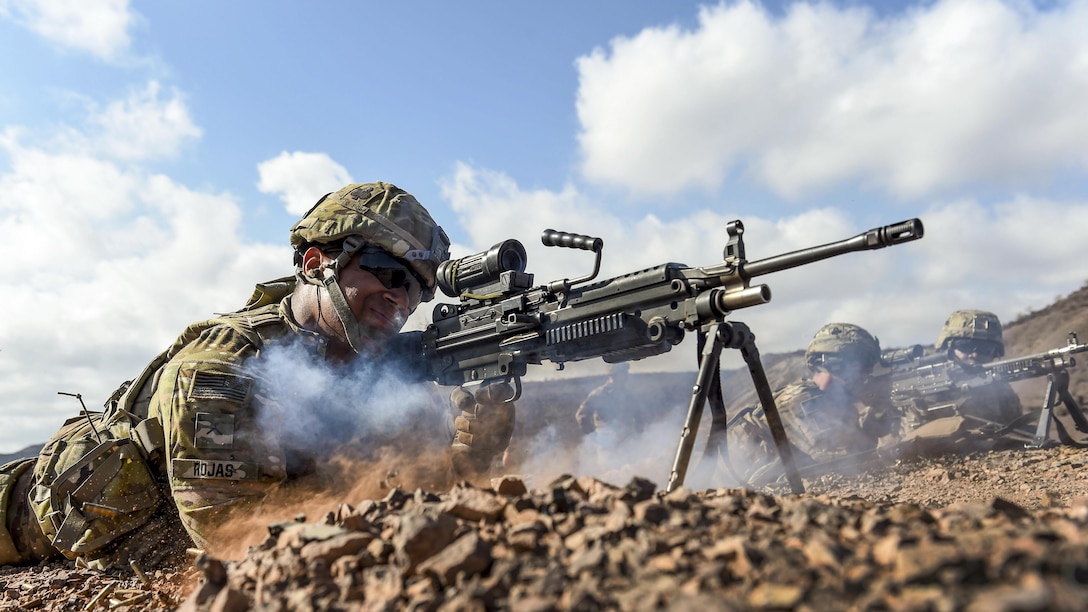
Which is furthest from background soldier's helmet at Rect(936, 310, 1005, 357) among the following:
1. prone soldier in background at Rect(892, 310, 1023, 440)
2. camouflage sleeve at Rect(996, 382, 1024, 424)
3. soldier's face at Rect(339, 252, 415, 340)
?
soldier's face at Rect(339, 252, 415, 340)

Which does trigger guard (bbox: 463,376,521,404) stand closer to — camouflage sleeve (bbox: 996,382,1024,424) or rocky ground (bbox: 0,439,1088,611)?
rocky ground (bbox: 0,439,1088,611)

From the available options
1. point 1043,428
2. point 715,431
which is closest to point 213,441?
point 715,431

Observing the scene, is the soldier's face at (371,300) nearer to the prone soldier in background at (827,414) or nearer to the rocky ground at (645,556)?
the rocky ground at (645,556)

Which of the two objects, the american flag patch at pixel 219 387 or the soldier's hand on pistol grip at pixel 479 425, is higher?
the american flag patch at pixel 219 387

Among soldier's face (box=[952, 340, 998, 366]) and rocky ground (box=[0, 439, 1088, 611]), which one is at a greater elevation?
soldier's face (box=[952, 340, 998, 366])

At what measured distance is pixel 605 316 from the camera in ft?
14.5

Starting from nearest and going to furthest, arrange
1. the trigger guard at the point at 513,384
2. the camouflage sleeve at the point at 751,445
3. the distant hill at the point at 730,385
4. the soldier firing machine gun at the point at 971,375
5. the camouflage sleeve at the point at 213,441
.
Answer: the camouflage sleeve at the point at 213,441 < the trigger guard at the point at 513,384 < the camouflage sleeve at the point at 751,445 < the soldier firing machine gun at the point at 971,375 < the distant hill at the point at 730,385

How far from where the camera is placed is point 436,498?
2.89 meters

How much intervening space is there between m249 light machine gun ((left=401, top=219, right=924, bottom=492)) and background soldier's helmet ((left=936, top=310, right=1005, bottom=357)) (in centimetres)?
1029

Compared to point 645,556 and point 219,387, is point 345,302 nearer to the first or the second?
point 219,387

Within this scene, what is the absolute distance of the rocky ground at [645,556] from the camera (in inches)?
64.8

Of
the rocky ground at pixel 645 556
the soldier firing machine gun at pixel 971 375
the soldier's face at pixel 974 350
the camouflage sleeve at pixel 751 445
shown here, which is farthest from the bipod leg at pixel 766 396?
the soldier's face at pixel 974 350

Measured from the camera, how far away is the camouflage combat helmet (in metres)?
5.31

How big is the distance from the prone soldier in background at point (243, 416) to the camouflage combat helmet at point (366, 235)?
11 millimetres
